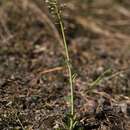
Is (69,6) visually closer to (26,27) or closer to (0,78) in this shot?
(26,27)

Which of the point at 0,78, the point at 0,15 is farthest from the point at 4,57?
the point at 0,15

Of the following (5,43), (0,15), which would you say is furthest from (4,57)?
(0,15)

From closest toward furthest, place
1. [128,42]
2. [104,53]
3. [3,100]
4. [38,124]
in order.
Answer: [38,124] → [3,100] → [104,53] → [128,42]

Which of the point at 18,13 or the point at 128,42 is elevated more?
the point at 18,13

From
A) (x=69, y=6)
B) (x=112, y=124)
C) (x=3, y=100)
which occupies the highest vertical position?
(x=69, y=6)

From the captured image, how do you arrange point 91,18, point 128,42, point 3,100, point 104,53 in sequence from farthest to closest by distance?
point 91,18
point 128,42
point 104,53
point 3,100

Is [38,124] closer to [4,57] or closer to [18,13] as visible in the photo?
[4,57]

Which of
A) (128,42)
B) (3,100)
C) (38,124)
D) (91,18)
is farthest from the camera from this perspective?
(91,18)

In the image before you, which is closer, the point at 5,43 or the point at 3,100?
the point at 3,100

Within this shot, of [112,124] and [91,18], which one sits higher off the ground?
[91,18]
